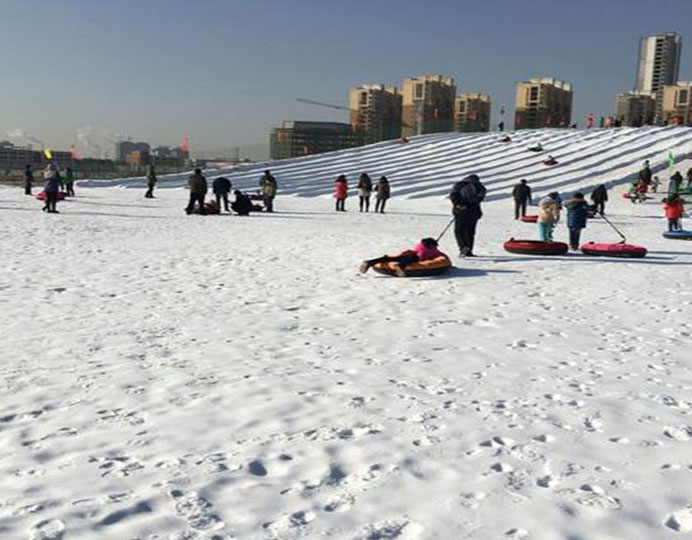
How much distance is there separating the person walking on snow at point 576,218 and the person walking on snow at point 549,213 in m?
0.23

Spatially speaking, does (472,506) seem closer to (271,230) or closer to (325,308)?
(325,308)

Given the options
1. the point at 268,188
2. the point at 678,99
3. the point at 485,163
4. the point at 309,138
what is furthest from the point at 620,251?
the point at 678,99

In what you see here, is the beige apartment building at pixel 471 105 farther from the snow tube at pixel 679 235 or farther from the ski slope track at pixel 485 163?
the snow tube at pixel 679 235

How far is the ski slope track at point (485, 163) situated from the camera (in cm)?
3284

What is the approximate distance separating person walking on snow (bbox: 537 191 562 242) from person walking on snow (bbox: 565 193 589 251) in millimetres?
235

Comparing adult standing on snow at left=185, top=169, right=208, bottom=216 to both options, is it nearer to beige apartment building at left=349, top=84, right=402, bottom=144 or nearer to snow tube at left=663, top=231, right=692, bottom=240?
snow tube at left=663, top=231, right=692, bottom=240

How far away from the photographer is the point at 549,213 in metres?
12.0

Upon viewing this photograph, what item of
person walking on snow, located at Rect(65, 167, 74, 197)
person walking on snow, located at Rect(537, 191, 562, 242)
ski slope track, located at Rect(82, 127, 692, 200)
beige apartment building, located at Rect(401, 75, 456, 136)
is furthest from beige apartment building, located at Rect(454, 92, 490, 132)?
person walking on snow, located at Rect(537, 191, 562, 242)

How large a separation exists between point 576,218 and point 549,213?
0.52 meters

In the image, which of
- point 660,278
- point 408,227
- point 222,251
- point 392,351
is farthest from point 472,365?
point 408,227

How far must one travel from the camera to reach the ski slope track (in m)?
32.8

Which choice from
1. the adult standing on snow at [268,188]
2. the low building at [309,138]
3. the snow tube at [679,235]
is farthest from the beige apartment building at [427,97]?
the snow tube at [679,235]

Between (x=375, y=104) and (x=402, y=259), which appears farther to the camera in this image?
(x=375, y=104)

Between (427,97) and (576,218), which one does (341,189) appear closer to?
(576,218)
